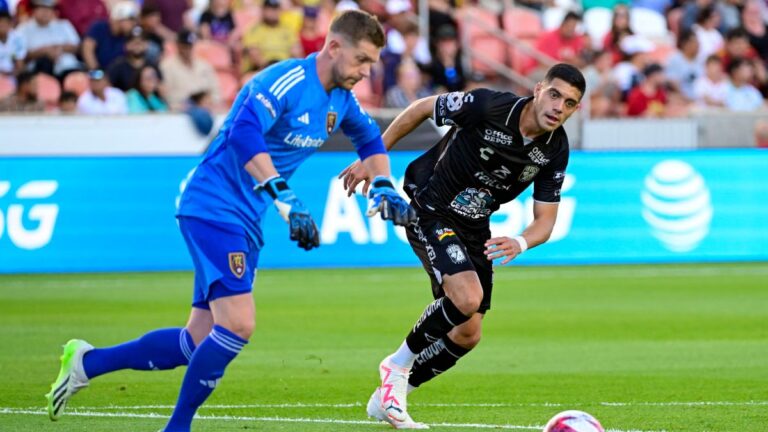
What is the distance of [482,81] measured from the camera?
2236cm

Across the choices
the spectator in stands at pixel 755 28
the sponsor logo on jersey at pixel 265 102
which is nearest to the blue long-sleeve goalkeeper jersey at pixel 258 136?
the sponsor logo on jersey at pixel 265 102

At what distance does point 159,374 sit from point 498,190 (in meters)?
3.23

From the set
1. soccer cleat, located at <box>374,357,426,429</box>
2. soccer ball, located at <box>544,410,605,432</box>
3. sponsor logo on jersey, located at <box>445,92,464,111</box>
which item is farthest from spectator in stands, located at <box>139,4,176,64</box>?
soccer ball, located at <box>544,410,605,432</box>

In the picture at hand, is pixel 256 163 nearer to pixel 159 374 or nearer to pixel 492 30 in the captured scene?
pixel 159 374

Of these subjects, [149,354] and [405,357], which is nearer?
[149,354]

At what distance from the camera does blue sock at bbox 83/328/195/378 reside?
7375 mm

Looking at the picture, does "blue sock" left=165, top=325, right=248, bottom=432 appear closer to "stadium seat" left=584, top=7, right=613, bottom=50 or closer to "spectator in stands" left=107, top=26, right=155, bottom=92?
"spectator in stands" left=107, top=26, right=155, bottom=92

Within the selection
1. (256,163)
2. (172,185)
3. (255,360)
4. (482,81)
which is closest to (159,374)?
(255,360)

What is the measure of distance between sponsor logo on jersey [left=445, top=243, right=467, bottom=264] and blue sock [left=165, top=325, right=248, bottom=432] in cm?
180

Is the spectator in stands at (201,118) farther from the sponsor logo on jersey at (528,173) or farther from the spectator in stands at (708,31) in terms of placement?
the sponsor logo on jersey at (528,173)

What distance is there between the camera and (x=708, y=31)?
→ 25203mm

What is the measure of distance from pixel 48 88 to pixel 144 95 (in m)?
1.44

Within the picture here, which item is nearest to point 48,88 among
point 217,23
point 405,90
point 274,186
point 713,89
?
point 217,23

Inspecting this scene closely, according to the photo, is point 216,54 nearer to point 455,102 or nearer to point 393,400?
point 455,102
